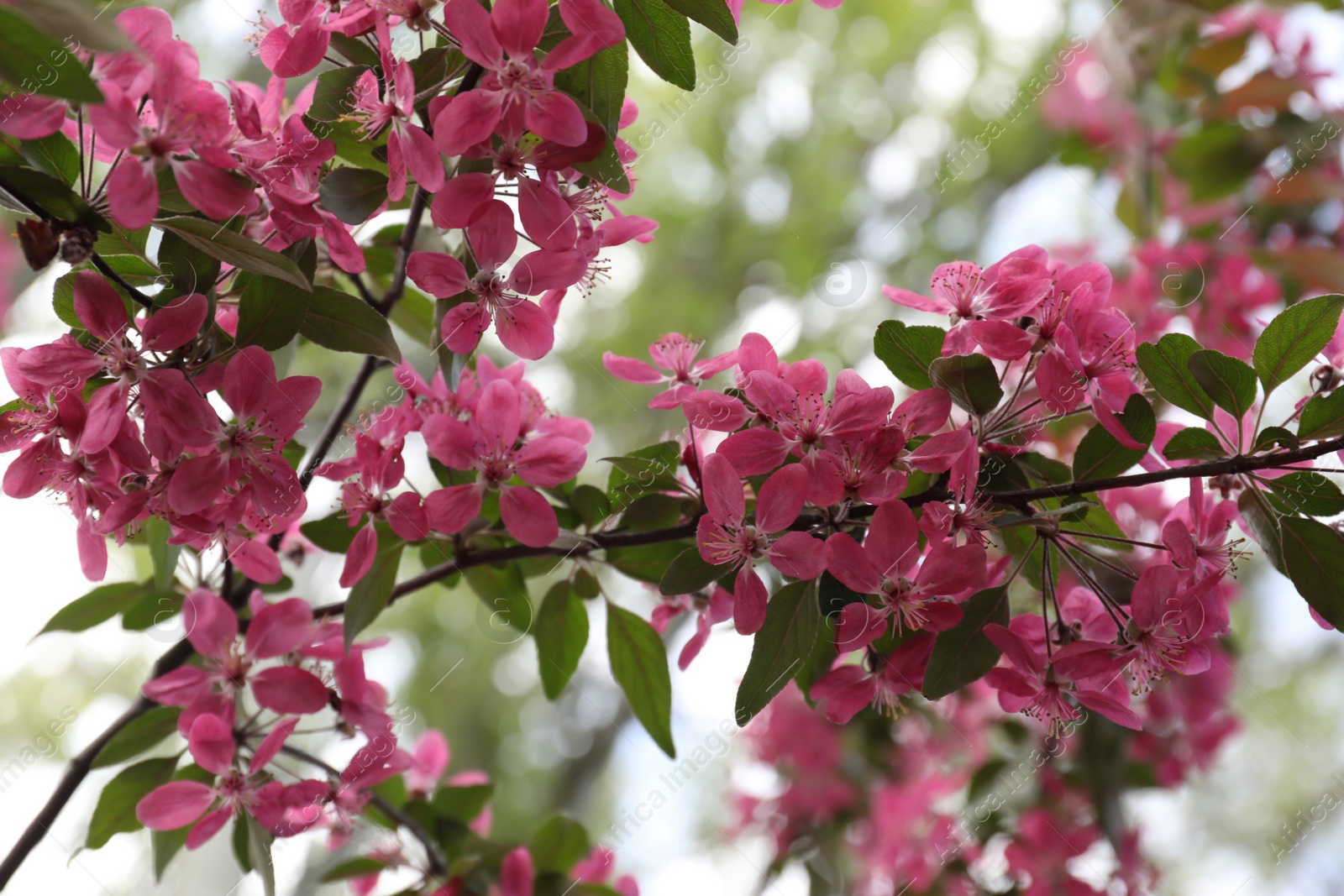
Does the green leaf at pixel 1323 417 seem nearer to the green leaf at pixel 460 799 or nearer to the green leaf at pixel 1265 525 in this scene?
the green leaf at pixel 1265 525

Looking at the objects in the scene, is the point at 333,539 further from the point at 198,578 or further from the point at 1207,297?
the point at 1207,297

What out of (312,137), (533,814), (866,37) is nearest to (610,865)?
(312,137)

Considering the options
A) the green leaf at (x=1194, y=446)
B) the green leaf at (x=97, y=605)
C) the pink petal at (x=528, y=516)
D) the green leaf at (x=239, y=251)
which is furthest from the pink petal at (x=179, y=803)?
the green leaf at (x=1194, y=446)

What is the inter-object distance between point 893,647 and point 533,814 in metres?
4.78

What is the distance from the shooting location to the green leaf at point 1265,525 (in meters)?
0.82

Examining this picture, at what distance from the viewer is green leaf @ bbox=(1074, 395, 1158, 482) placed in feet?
2.70

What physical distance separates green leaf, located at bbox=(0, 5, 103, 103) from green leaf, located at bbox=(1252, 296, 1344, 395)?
959mm

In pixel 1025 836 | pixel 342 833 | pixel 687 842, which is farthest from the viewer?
pixel 687 842

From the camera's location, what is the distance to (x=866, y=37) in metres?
5.45

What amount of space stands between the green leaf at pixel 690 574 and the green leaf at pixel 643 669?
9.8 inches

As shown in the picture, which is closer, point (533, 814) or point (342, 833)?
point (342, 833)

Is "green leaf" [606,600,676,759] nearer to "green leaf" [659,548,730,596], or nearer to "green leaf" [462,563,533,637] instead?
"green leaf" [462,563,533,637]

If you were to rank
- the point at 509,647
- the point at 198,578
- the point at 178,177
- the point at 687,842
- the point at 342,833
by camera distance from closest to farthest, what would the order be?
the point at 178,177 < the point at 198,578 < the point at 342,833 < the point at 509,647 < the point at 687,842

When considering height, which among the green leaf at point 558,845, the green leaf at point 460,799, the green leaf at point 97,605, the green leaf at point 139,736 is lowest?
the green leaf at point 558,845
